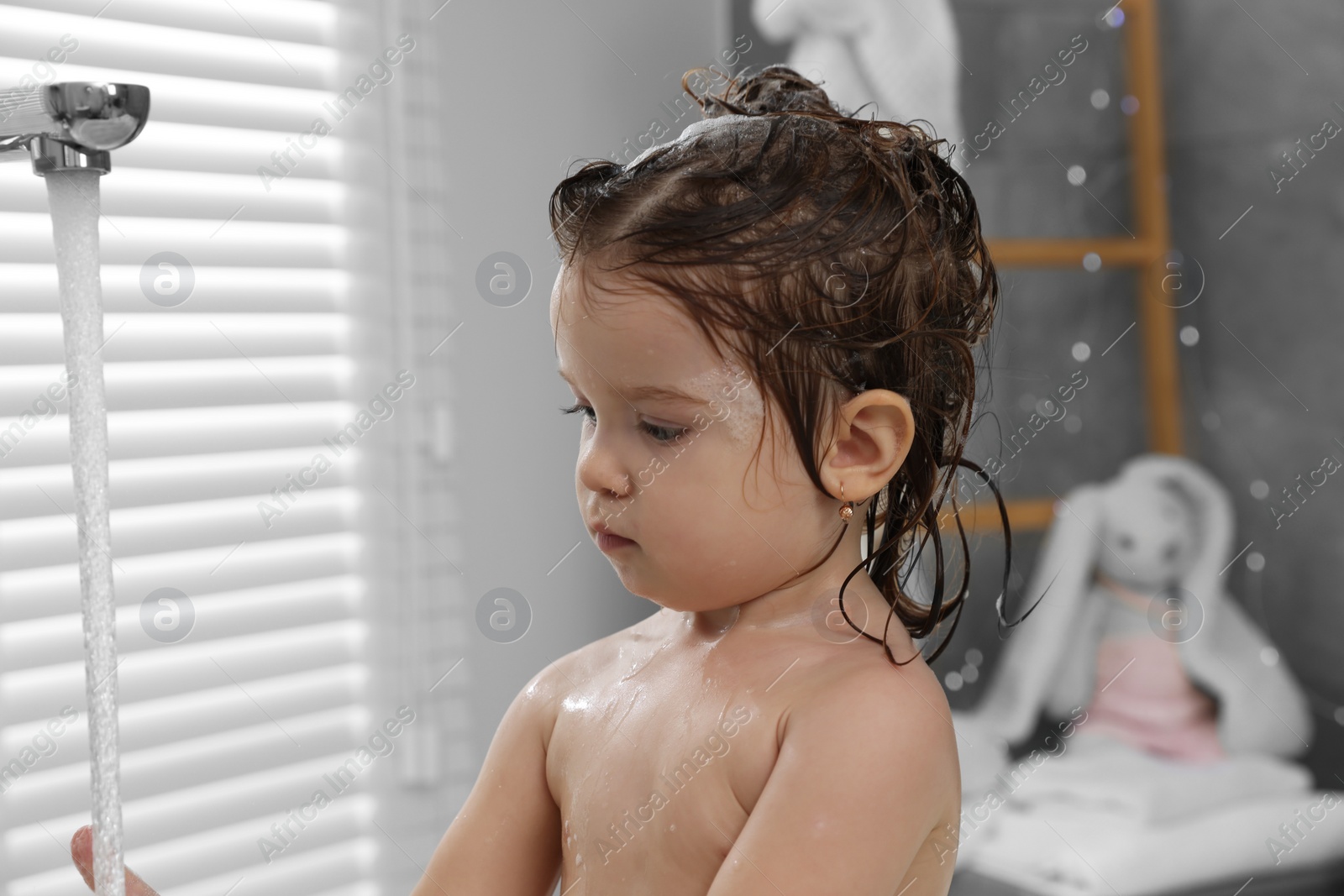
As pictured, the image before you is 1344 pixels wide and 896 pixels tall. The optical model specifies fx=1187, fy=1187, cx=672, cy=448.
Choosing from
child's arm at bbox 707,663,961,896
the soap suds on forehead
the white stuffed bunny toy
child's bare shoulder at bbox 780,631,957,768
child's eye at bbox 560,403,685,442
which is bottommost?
the white stuffed bunny toy

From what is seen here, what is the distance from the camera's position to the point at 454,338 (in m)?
1.40

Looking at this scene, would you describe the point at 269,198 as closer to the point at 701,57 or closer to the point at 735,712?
the point at 701,57

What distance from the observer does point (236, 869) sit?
4.20 feet

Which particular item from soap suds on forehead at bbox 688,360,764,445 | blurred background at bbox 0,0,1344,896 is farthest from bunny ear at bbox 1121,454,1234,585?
soap suds on forehead at bbox 688,360,764,445

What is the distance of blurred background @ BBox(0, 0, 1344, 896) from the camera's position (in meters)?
1.23

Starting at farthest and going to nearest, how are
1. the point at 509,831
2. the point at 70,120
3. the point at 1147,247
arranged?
the point at 1147,247 → the point at 509,831 → the point at 70,120

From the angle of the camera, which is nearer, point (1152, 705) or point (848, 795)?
point (848, 795)

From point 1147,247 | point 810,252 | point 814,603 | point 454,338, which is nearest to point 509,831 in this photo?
point 814,603

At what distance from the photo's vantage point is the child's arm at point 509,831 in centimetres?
56

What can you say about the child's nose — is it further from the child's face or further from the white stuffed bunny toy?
the white stuffed bunny toy

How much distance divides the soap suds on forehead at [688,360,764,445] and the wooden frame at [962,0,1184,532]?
912 millimetres

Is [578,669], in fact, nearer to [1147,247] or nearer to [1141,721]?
[1141,721]

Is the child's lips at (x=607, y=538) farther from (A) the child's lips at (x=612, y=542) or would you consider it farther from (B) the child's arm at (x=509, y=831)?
(B) the child's arm at (x=509, y=831)

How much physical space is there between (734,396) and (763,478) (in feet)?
0.12
